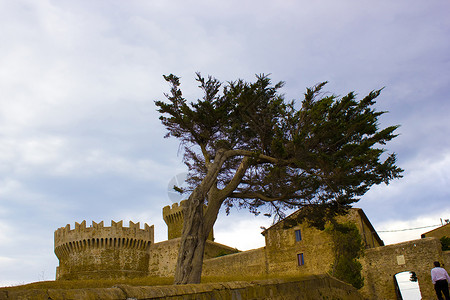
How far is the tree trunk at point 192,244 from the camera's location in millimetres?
11597

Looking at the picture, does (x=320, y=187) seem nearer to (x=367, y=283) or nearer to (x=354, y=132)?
(x=354, y=132)

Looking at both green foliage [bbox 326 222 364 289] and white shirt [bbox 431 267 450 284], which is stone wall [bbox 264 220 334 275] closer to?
green foliage [bbox 326 222 364 289]

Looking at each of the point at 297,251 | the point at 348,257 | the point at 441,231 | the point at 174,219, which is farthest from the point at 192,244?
the point at 441,231

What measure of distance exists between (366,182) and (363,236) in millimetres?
15424

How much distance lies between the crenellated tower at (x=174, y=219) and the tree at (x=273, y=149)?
2686 cm

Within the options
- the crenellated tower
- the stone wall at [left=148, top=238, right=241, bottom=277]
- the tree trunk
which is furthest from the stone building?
the tree trunk

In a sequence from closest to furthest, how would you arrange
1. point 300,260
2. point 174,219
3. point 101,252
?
point 300,260
point 101,252
point 174,219

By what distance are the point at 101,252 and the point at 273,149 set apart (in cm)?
2825

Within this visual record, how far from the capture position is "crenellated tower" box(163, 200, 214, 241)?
41.5 m

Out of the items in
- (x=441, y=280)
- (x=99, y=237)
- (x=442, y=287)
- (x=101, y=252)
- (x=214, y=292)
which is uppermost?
(x=99, y=237)

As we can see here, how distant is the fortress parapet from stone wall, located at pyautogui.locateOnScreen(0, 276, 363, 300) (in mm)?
26186

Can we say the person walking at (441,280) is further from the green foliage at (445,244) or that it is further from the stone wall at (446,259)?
the green foliage at (445,244)

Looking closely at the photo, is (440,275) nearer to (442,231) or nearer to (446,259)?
A: (446,259)

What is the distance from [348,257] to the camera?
25.5 metres
